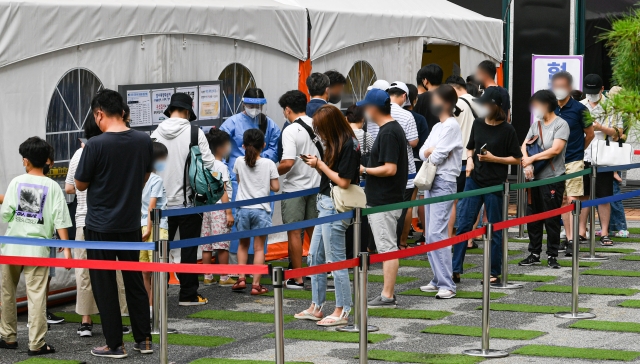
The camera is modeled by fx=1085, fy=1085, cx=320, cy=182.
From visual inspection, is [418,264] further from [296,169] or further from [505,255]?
[296,169]

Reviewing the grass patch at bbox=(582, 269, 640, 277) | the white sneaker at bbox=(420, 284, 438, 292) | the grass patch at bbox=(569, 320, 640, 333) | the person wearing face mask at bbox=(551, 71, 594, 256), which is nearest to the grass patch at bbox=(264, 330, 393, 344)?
the grass patch at bbox=(569, 320, 640, 333)

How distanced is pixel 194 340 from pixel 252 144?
2230mm

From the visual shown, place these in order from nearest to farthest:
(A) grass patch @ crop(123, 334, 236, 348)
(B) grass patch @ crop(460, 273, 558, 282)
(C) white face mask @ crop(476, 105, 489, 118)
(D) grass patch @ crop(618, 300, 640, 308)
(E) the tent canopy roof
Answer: (A) grass patch @ crop(123, 334, 236, 348)
(E) the tent canopy roof
(D) grass patch @ crop(618, 300, 640, 308)
(C) white face mask @ crop(476, 105, 489, 118)
(B) grass patch @ crop(460, 273, 558, 282)

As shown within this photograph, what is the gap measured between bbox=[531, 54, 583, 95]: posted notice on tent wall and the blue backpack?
696cm

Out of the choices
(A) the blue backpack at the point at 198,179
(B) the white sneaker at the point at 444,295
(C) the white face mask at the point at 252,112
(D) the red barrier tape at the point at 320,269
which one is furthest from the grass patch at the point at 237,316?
(C) the white face mask at the point at 252,112

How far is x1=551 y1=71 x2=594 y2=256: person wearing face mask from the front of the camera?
1117 cm

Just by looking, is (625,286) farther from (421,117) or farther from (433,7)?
(433,7)

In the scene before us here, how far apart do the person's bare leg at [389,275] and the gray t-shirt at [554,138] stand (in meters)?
2.49

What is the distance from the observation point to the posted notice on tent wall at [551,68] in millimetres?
15016

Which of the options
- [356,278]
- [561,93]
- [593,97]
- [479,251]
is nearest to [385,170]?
[356,278]

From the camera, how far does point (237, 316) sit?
8.98m

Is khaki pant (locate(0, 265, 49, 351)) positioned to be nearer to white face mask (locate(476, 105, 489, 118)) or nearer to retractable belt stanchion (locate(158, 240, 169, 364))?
retractable belt stanchion (locate(158, 240, 169, 364))

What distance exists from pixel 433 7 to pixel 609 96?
9114 millimetres

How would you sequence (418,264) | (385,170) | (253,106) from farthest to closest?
(418,264) < (253,106) < (385,170)
